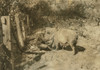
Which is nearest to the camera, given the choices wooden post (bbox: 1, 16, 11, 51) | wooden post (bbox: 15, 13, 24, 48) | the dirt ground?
wooden post (bbox: 1, 16, 11, 51)

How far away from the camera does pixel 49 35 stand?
7.09m

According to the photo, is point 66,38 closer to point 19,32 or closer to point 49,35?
point 49,35

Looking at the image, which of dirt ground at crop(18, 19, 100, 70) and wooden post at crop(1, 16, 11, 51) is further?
dirt ground at crop(18, 19, 100, 70)

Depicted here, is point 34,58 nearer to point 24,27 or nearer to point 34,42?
point 34,42

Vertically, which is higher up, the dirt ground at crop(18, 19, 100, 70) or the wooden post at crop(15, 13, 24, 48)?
the wooden post at crop(15, 13, 24, 48)

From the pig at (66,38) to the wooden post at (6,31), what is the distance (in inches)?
64.6

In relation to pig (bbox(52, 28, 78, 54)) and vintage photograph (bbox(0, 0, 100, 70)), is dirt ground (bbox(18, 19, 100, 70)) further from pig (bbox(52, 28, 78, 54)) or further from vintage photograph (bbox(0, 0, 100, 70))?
pig (bbox(52, 28, 78, 54))

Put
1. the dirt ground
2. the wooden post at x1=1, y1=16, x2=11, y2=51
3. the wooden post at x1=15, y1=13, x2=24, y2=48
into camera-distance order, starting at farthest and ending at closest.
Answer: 1. the wooden post at x1=15, y1=13, x2=24, y2=48
2. the dirt ground
3. the wooden post at x1=1, y1=16, x2=11, y2=51

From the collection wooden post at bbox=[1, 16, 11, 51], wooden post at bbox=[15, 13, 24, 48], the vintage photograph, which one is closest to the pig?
the vintage photograph

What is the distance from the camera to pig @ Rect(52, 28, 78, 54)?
6363 mm

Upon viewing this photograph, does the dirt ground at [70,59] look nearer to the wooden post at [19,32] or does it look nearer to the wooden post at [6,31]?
the wooden post at [19,32]

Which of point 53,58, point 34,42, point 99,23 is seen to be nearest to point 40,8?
point 34,42

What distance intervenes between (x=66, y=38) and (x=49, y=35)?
788 millimetres

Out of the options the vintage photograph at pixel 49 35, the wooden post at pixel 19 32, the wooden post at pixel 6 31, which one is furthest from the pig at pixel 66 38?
the wooden post at pixel 6 31
